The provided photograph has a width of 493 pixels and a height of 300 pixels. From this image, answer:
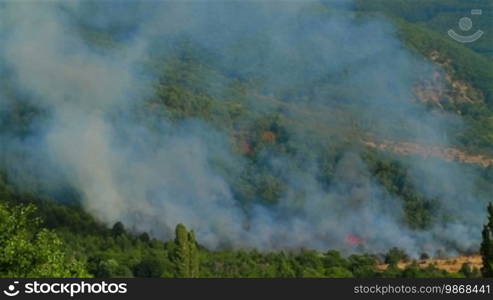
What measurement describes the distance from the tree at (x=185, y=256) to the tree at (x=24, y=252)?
35.3ft

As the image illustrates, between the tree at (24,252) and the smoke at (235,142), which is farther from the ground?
the smoke at (235,142)

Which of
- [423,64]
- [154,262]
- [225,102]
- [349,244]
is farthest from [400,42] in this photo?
[154,262]

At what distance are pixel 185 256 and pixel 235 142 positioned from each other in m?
17.9

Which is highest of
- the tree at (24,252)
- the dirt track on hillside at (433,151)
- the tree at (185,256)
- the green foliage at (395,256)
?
the dirt track on hillside at (433,151)

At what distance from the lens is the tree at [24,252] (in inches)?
516

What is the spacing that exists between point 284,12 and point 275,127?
42.8 feet

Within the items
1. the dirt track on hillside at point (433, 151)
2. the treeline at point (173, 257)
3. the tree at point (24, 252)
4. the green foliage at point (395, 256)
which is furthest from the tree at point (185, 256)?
the dirt track on hillside at point (433, 151)

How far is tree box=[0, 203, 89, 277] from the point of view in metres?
13.1

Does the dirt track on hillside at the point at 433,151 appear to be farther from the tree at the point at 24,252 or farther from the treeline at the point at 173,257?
the tree at the point at 24,252

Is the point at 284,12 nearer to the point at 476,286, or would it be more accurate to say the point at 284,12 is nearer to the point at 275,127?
the point at 275,127

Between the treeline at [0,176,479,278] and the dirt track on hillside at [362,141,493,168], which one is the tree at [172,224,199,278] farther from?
the dirt track on hillside at [362,141,493,168]

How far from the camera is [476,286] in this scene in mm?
12938

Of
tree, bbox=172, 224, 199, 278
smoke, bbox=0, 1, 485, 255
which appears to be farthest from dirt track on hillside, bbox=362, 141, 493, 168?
tree, bbox=172, 224, 199, 278

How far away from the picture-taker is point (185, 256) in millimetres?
24797
